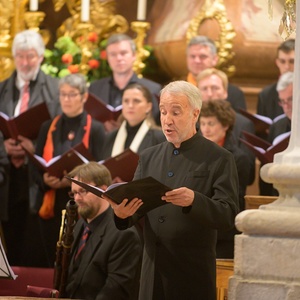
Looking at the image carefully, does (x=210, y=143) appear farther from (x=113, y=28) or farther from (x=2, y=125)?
(x=113, y=28)

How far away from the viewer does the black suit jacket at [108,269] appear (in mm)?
6414

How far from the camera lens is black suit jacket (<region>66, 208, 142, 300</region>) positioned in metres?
6.41

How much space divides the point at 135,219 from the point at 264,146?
3009 millimetres

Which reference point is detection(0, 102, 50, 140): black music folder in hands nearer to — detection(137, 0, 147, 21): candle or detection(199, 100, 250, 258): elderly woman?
detection(199, 100, 250, 258): elderly woman

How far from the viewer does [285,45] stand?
9531 mm

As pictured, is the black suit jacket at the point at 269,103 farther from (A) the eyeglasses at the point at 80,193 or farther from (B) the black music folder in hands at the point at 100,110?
(A) the eyeglasses at the point at 80,193

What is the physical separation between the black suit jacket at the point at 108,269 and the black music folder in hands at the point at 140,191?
1.10m

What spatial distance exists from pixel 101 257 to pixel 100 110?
321cm

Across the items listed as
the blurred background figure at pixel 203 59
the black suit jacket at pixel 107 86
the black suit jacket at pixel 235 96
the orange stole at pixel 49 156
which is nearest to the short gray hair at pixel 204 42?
the blurred background figure at pixel 203 59

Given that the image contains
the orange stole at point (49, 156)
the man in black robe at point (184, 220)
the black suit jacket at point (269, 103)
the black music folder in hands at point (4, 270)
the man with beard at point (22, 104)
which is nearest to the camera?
the man in black robe at point (184, 220)

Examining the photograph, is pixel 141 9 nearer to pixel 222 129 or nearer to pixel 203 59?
pixel 203 59

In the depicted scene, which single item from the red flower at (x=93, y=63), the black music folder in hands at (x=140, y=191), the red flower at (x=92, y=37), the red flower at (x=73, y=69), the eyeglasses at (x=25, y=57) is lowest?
the black music folder in hands at (x=140, y=191)

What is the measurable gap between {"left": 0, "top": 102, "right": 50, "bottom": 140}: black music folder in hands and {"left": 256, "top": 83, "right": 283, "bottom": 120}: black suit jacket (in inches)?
73.5

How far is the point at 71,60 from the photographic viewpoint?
11.0 meters
